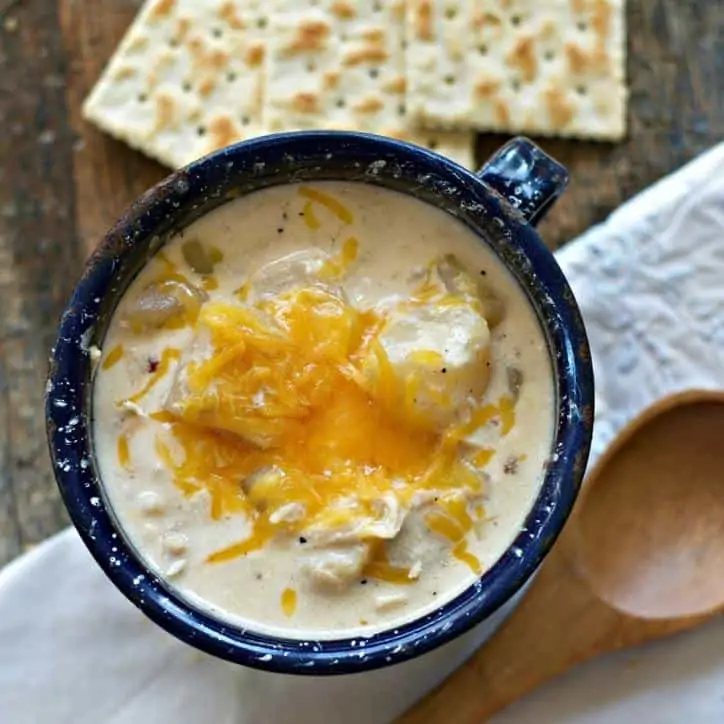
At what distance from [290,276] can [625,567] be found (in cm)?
60

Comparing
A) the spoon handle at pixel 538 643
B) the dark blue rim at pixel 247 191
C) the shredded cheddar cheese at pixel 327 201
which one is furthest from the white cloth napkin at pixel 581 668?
the shredded cheddar cheese at pixel 327 201

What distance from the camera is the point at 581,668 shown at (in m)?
1.57

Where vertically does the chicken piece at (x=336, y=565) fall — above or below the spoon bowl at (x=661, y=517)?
above

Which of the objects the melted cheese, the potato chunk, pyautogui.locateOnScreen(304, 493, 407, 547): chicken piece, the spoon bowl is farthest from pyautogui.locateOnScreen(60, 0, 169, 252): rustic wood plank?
the spoon bowl

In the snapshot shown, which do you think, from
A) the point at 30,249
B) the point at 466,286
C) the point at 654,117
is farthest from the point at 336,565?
the point at 654,117

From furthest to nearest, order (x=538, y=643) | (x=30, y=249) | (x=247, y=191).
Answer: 1. (x=30, y=249)
2. (x=538, y=643)
3. (x=247, y=191)

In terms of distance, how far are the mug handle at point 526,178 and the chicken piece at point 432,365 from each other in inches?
6.0

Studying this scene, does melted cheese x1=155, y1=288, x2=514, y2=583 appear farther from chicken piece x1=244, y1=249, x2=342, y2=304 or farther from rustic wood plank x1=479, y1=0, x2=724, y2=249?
rustic wood plank x1=479, y1=0, x2=724, y2=249

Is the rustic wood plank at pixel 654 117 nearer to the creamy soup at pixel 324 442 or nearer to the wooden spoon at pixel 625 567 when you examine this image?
the wooden spoon at pixel 625 567

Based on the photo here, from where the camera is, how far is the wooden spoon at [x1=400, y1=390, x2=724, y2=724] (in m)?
1.49

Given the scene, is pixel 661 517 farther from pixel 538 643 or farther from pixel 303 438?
pixel 303 438

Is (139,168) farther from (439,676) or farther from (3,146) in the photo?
(439,676)

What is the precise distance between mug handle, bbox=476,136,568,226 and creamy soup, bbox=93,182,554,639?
0.11 meters

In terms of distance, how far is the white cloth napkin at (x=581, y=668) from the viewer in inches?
61.5
